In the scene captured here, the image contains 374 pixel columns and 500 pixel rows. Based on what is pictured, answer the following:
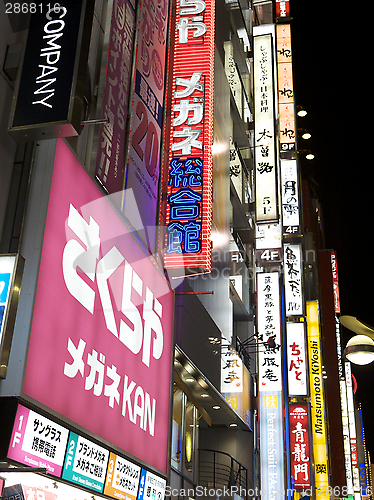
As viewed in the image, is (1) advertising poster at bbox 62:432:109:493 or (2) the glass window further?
(2) the glass window

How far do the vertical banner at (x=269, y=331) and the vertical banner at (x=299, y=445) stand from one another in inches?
73.5

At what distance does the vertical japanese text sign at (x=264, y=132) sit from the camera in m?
20.9


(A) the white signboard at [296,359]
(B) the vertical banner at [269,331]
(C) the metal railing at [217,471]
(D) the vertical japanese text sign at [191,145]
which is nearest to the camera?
(D) the vertical japanese text sign at [191,145]

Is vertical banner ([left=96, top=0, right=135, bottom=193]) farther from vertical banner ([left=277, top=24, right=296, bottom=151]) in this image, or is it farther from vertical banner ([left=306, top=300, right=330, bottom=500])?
vertical banner ([left=306, top=300, right=330, bottom=500])

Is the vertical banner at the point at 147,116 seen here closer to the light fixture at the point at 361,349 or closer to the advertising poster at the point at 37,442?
the light fixture at the point at 361,349

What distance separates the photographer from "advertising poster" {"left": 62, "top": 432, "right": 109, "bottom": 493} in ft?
22.9

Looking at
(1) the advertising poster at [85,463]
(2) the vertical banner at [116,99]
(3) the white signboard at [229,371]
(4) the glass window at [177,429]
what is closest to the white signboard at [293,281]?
(3) the white signboard at [229,371]

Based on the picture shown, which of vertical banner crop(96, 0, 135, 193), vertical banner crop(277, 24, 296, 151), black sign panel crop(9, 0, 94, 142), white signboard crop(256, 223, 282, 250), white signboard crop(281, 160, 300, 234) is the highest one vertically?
vertical banner crop(277, 24, 296, 151)

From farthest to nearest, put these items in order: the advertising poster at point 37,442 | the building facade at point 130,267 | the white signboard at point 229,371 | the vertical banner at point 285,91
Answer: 1. the vertical banner at point 285,91
2. the white signboard at point 229,371
3. the building facade at point 130,267
4. the advertising poster at point 37,442

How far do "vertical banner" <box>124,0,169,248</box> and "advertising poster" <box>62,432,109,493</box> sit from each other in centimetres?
455

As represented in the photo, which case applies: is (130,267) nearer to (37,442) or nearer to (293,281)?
(37,442)

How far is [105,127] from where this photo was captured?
31.6 feet

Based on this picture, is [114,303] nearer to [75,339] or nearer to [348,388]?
[75,339]

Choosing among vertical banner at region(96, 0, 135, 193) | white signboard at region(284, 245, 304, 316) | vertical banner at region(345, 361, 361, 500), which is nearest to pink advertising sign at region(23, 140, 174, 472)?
vertical banner at region(96, 0, 135, 193)
